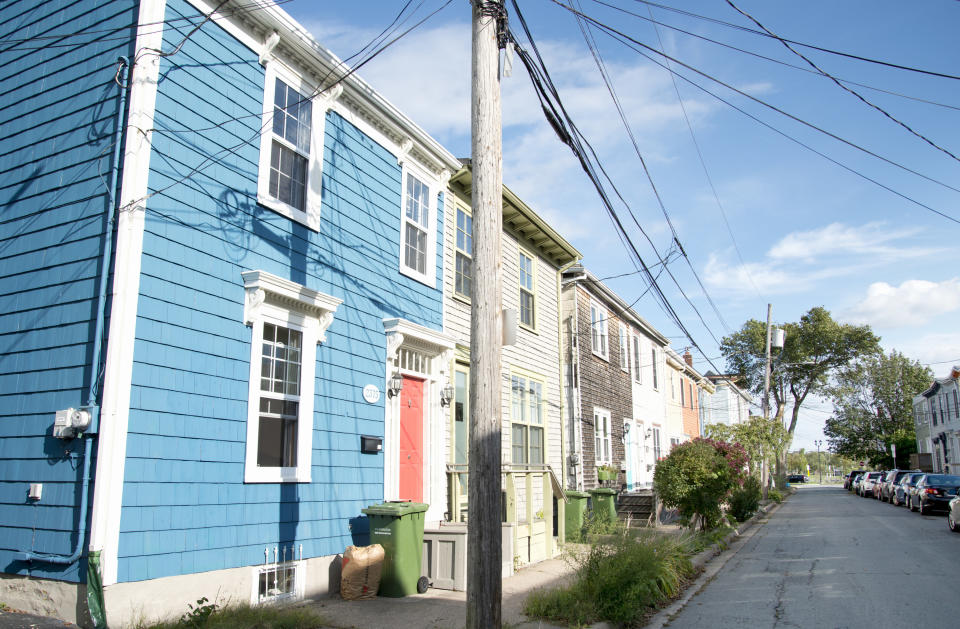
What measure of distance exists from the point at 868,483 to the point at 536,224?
36.4 m

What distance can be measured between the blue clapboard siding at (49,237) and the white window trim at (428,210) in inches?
185

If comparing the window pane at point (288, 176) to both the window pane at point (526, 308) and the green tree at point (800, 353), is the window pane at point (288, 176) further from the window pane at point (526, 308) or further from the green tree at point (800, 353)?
the green tree at point (800, 353)

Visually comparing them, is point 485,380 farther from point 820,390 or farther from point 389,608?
point 820,390

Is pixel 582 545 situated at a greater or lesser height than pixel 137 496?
lesser

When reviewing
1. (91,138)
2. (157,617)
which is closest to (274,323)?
(91,138)

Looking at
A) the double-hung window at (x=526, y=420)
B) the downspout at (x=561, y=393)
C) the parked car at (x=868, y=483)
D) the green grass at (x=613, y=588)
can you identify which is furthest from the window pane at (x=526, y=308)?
the parked car at (x=868, y=483)

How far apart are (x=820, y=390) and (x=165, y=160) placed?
54455mm

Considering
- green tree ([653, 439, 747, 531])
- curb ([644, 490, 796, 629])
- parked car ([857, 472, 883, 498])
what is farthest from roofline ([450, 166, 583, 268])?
parked car ([857, 472, 883, 498])

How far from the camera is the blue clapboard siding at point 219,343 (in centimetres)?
653

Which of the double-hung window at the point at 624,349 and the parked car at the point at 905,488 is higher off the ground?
the double-hung window at the point at 624,349

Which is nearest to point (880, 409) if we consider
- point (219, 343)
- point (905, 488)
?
point (905, 488)

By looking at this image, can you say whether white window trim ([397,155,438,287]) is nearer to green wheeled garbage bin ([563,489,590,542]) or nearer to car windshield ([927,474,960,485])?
green wheeled garbage bin ([563,489,590,542])

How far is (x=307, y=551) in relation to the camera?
8.22 meters

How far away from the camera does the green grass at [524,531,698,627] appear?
23.6ft
